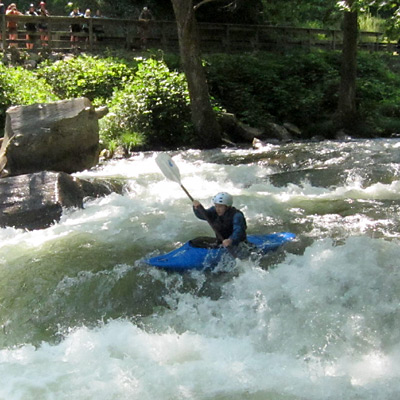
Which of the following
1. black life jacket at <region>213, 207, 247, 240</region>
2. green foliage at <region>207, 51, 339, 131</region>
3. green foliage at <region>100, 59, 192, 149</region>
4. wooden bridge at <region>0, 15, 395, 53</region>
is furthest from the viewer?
wooden bridge at <region>0, 15, 395, 53</region>

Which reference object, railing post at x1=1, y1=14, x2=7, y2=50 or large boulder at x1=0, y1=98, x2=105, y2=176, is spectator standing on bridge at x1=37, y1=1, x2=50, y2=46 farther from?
large boulder at x1=0, y1=98, x2=105, y2=176

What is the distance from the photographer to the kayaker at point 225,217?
5254 millimetres

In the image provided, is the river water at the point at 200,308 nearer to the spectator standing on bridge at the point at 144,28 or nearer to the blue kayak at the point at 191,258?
the blue kayak at the point at 191,258

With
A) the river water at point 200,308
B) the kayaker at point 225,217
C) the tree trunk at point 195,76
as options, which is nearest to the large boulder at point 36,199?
the river water at point 200,308

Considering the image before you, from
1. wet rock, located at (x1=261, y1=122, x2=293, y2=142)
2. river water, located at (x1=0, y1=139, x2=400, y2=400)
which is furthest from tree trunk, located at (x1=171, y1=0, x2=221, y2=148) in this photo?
river water, located at (x1=0, y1=139, x2=400, y2=400)

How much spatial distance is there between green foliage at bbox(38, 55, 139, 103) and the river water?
20.0ft

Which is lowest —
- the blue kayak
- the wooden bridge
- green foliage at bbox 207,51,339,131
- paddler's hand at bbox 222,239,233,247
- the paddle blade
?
the blue kayak

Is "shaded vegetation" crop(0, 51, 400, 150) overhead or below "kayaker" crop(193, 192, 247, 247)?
overhead

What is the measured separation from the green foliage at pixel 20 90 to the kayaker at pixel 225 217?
22.9 feet

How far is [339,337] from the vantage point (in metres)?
4.05

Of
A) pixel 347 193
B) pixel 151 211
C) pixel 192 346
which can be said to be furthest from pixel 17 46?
pixel 192 346

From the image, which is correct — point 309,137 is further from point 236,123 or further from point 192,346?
point 192,346

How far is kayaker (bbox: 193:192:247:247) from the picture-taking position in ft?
17.2

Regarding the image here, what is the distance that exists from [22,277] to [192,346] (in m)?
2.05
